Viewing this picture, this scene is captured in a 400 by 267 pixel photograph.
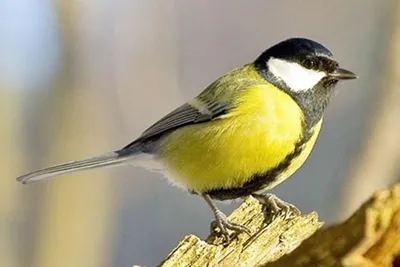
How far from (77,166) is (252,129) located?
44cm

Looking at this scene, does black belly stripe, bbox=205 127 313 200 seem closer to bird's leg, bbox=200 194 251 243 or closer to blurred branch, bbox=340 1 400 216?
bird's leg, bbox=200 194 251 243

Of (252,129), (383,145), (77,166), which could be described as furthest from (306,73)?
(383,145)

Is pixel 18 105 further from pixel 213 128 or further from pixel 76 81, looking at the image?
pixel 213 128

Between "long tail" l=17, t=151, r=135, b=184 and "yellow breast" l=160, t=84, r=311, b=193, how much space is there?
203 mm

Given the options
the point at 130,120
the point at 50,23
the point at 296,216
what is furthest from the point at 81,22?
the point at 296,216

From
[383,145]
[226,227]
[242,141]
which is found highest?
[242,141]

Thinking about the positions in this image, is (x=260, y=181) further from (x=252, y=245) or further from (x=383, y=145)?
(x=383, y=145)

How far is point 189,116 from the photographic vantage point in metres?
1.42

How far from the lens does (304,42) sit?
4.57 ft

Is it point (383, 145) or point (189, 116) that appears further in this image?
point (383, 145)

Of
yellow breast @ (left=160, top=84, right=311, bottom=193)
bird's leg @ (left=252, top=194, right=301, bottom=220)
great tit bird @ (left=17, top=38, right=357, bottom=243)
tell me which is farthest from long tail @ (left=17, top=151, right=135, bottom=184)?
bird's leg @ (left=252, top=194, right=301, bottom=220)

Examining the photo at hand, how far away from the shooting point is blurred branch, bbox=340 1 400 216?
6.87ft

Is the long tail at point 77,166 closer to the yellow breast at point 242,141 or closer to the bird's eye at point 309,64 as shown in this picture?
the yellow breast at point 242,141

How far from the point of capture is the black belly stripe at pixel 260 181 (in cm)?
129
